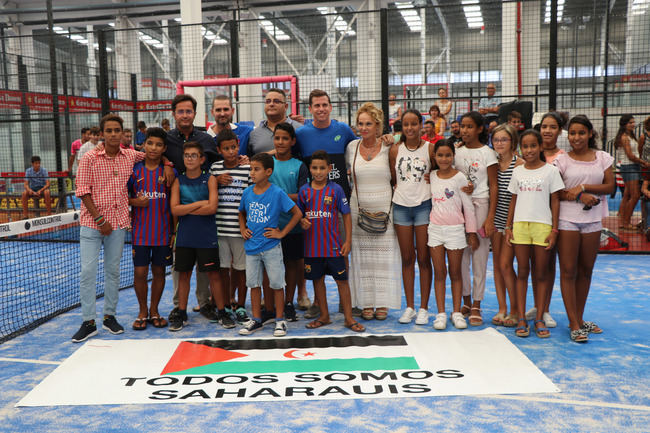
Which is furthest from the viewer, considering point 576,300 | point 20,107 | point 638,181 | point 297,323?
point 20,107

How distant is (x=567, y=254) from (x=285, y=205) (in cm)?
218

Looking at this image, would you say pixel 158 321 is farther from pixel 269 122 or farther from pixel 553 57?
pixel 553 57

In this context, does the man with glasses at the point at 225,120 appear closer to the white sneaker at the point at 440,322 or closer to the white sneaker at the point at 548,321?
the white sneaker at the point at 440,322

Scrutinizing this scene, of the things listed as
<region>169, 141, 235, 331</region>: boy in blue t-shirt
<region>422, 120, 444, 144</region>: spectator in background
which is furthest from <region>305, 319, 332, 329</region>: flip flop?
<region>422, 120, 444, 144</region>: spectator in background

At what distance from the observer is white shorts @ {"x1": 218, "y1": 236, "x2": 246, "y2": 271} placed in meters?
4.87

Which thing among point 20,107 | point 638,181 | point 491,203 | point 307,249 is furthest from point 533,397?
point 20,107

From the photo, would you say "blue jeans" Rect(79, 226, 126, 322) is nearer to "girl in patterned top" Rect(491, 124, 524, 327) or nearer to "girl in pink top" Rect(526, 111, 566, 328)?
"girl in patterned top" Rect(491, 124, 524, 327)

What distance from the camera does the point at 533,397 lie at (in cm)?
333

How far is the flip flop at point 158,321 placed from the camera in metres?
4.86

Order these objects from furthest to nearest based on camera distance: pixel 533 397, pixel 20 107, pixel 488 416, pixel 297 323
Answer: pixel 20 107, pixel 297 323, pixel 533 397, pixel 488 416

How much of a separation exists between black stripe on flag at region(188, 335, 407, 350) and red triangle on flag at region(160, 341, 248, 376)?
9cm

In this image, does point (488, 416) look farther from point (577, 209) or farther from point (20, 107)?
point (20, 107)

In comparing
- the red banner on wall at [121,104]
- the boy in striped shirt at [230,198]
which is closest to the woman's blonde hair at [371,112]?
the boy in striped shirt at [230,198]

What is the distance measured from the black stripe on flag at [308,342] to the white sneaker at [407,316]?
0.41m
